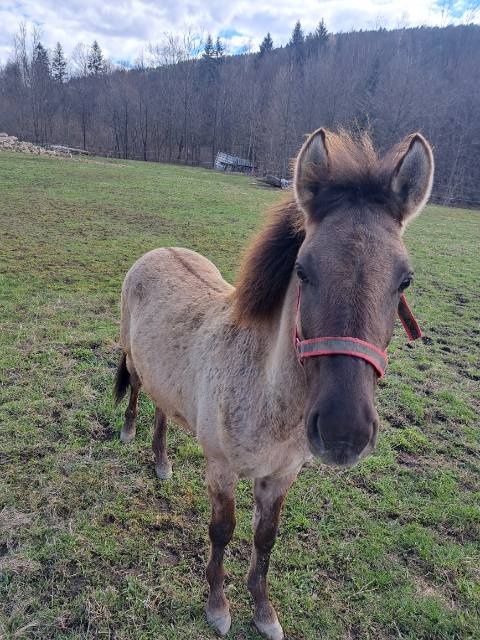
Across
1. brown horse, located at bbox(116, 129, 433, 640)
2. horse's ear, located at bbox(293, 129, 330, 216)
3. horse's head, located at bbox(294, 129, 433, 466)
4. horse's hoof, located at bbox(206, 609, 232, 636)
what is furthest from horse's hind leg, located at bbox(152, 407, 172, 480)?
horse's ear, located at bbox(293, 129, 330, 216)

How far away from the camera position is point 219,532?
237cm

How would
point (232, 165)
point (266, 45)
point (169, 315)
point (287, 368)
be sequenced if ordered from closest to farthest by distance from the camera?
point (287, 368) → point (169, 315) → point (232, 165) → point (266, 45)

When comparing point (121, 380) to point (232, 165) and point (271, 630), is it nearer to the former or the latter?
point (271, 630)

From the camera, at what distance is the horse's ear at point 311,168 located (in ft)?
5.39

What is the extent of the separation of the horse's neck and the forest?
115 feet

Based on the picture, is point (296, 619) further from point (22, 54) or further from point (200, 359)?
→ point (22, 54)

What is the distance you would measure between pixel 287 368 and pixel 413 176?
959mm

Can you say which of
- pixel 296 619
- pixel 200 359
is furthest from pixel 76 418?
pixel 296 619

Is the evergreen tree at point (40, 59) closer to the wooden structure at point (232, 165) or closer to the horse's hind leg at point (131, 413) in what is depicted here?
the wooden structure at point (232, 165)

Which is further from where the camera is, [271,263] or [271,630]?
[271,630]

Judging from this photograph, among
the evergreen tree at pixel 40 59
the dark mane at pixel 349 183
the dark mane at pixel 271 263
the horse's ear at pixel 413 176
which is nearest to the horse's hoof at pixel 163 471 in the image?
the dark mane at pixel 271 263

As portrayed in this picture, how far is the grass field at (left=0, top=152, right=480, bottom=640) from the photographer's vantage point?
2445mm

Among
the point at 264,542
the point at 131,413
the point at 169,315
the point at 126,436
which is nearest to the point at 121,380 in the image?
the point at 131,413

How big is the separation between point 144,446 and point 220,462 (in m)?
1.69
